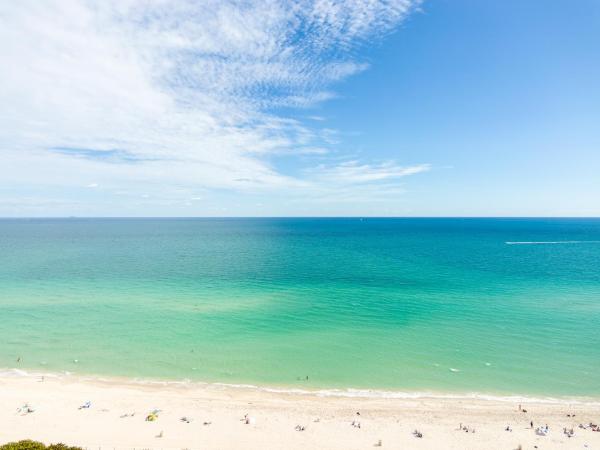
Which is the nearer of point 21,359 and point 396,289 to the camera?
point 21,359

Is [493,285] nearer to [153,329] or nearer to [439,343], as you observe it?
[439,343]

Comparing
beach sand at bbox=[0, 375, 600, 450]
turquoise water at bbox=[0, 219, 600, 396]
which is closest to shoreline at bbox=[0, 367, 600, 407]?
beach sand at bbox=[0, 375, 600, 450]

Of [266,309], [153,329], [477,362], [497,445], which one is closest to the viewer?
[497,445]

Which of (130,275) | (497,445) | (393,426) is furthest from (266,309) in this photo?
(130,275)

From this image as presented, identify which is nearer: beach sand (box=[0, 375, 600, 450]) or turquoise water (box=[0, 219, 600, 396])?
beach sand (box=[0, 375, 600, 450])

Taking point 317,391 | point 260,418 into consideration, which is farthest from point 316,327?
point 260,418

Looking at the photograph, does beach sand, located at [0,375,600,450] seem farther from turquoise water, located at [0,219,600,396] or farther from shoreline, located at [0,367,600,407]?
turquoise water, located at [0,219,600,396]

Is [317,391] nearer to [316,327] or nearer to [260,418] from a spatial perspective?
[260,418]
